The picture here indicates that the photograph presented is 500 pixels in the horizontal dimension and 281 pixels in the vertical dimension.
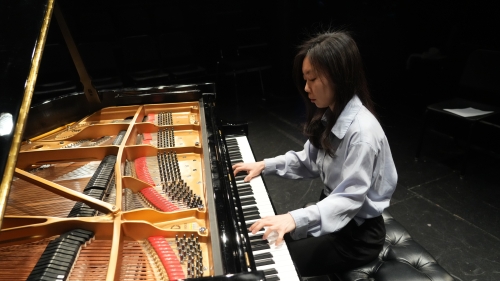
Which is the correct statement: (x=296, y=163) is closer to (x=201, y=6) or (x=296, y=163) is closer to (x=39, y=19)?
(x=39, y=19)

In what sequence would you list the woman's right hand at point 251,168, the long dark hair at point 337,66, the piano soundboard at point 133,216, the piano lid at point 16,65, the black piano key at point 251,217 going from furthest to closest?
the woman's right hand at point 251,168 < the black piano key at point 251,217 < the long dark hair at point 337,66 < the piano soundboard at point 133,216 < the piano lid at point 16,65

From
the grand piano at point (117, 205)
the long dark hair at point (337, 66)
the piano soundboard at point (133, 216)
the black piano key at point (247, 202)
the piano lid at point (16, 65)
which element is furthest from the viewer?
the black piano key at point (247, 202)

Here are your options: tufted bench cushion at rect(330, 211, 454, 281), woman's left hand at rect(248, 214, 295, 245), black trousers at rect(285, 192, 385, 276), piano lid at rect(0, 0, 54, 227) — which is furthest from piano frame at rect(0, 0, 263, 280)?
tufted bench cushion at rect(330, 211, 454, 281)

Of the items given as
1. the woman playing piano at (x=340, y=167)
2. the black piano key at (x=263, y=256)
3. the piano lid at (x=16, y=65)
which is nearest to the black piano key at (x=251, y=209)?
the woman playing piano at (x=340, y=167)

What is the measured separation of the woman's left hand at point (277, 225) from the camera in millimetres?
1538

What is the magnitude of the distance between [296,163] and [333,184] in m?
0.39

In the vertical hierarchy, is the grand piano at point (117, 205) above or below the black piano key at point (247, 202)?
above

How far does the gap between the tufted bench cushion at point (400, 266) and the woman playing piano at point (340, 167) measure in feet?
0.20

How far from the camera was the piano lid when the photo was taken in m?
1.04

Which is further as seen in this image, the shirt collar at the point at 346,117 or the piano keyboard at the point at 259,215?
the shirt collar at the point at 346,117

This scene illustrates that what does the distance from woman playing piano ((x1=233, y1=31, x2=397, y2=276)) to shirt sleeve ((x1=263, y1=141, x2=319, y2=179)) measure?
0.58 feet

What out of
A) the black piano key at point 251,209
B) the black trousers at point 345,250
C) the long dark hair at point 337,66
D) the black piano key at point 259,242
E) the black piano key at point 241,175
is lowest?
the black trousers at point 345,250

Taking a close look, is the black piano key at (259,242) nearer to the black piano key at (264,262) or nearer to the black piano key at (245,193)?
the black piano key at (264,262)

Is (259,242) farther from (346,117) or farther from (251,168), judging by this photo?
(346,117)
